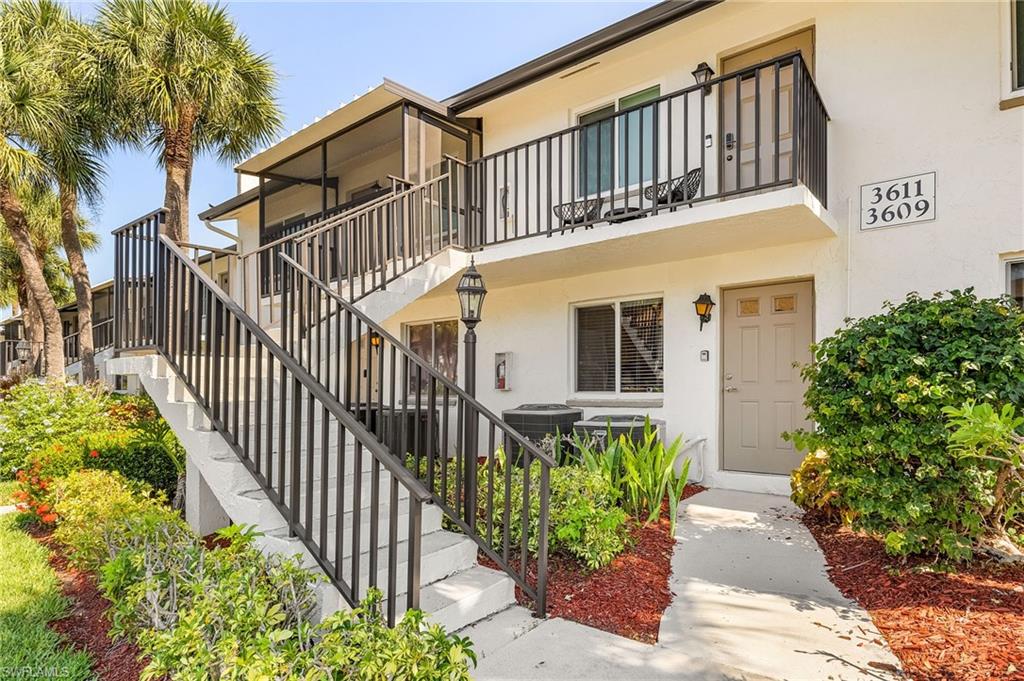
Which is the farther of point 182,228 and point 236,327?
point 182,228

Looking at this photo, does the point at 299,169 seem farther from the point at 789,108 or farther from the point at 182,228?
the point at 789,108

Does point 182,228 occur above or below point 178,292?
above

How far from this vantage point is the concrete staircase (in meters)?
3.14

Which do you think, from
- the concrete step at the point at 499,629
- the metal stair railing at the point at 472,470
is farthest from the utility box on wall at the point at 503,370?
the concrete step at the point at 499,629

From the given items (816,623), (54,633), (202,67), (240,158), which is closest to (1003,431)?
(816,623)

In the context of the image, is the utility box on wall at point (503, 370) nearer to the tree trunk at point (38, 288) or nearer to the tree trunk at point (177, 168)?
the tree trunk at point (177, 168)

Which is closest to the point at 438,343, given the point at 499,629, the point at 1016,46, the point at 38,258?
the point at 499,629

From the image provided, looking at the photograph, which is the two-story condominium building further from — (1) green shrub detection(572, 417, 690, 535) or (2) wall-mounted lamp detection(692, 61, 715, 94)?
(1) green shrub detection(572, 417, 690, 535)

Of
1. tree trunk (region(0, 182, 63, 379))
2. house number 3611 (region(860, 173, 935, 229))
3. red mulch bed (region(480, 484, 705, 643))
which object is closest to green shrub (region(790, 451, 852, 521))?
red mulch bed (region(480, 484, 705, 643))

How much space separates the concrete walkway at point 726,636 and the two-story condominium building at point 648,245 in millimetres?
484

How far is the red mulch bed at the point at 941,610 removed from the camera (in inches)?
108

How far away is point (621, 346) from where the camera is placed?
7590mm

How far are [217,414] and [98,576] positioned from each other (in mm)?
1319

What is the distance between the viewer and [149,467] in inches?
246
